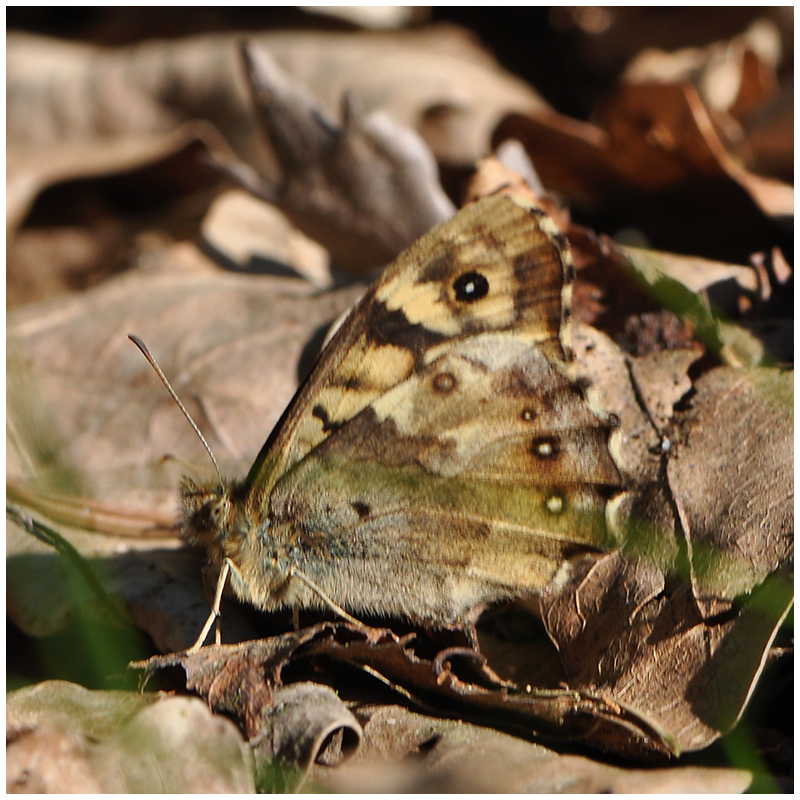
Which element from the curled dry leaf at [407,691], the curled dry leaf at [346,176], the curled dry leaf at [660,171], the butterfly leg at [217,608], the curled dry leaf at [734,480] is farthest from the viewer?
the curled dry leaf at [346,176]

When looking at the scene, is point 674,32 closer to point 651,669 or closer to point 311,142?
point 311,142

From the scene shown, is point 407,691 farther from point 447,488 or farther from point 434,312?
point 434,312

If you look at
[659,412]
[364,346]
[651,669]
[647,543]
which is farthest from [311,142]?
[651,669]

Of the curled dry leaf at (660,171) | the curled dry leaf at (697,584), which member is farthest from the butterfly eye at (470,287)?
the curled dry leaf at (660,171)

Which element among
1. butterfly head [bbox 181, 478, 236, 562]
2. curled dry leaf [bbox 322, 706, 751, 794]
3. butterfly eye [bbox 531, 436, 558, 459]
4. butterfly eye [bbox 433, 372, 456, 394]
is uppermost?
butterfly eye [bbox 433, 372, 456, 394]

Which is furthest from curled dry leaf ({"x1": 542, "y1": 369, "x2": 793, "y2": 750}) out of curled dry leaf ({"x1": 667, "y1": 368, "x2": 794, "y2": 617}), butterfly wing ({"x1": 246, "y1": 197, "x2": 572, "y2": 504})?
butterfly wing ({"x1": 246, "y1": 197, "x2": 572, "y2": 504})

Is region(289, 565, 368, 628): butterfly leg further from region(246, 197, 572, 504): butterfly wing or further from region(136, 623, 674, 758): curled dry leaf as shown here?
region(246, 197, 572, 504): butterfly wing

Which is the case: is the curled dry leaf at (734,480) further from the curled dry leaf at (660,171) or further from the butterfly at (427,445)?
the curled dry leaf at (660,171)
